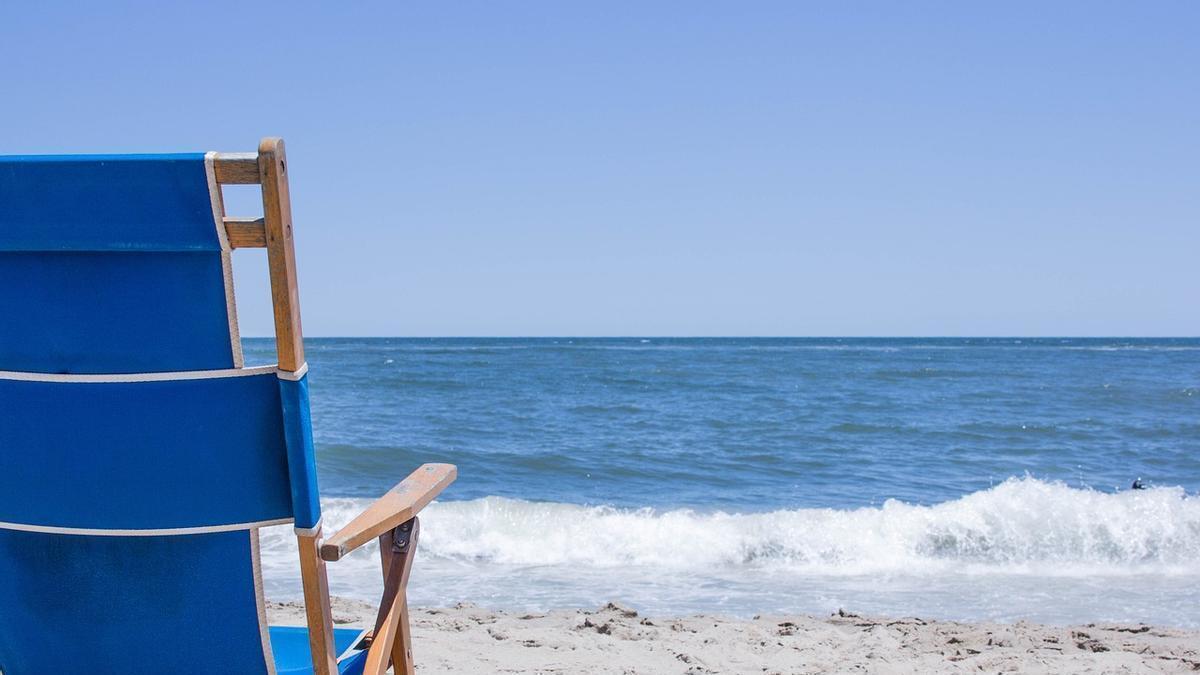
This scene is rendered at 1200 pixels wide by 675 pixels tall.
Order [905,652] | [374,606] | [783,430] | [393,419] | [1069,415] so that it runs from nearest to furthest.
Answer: [905,652], [374,606], [783,430], [393,419], [1069,415]

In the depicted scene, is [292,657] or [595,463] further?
[595,463]

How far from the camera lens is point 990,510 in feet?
21.8

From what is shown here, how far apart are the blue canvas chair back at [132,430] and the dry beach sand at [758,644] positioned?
1.95 m

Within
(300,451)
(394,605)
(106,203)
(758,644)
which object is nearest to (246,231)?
(106,203)

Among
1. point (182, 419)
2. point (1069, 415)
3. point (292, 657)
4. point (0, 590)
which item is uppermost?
point (182, 419)

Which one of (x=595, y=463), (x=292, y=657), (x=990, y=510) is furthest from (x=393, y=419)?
(x=292, y=657)

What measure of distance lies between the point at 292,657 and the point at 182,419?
0.67 meters

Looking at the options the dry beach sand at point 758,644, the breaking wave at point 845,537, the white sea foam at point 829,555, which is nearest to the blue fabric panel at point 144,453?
the dry beach sand at point 758,644

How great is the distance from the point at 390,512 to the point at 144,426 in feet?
1.52

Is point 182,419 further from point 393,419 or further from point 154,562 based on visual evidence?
point 393,419

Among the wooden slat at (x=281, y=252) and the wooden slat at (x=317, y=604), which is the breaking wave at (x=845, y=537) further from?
the wooden slat at (x=281, y=252)

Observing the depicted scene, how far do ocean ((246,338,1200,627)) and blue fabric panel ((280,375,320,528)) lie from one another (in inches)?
130

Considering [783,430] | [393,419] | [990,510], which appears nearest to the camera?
[990,510]

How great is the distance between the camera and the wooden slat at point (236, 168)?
1359mm
